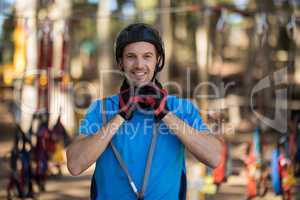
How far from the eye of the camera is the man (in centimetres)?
159

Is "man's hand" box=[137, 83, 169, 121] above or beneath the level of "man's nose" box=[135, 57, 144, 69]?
beneath

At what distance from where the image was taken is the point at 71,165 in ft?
5.31

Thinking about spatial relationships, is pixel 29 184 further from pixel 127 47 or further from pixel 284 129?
pixel 127 47

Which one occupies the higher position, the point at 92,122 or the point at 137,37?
the point at 137,37

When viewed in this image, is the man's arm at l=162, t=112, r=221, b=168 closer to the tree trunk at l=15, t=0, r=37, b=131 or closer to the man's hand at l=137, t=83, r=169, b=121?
the man's hand at l=137, t=83, r=169, b=121

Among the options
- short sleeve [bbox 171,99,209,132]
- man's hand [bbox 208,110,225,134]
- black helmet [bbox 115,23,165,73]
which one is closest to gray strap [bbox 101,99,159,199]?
short sleeve [bbox 171,99,209,132]

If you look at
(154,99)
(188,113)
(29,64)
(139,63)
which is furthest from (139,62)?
(29,64)

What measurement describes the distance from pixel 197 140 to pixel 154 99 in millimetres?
185

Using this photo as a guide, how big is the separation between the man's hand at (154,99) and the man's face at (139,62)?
29mm

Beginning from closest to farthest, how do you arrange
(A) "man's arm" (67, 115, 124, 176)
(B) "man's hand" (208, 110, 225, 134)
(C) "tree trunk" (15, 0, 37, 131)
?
(A) "man's arm" (67, 115, 124, 176)
(B) "man's hand" (208, 110, 225, 134)
(C) "tree trunk" (15, 0, 37, 131)

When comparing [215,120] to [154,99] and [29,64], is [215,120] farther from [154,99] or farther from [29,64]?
[154,99]

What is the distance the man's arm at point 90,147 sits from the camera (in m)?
1.56

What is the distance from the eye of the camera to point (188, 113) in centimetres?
170

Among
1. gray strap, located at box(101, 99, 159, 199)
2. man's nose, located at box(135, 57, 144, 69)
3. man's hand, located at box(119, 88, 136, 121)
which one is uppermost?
man's nose, located at box(135, 57, 144, 69)
